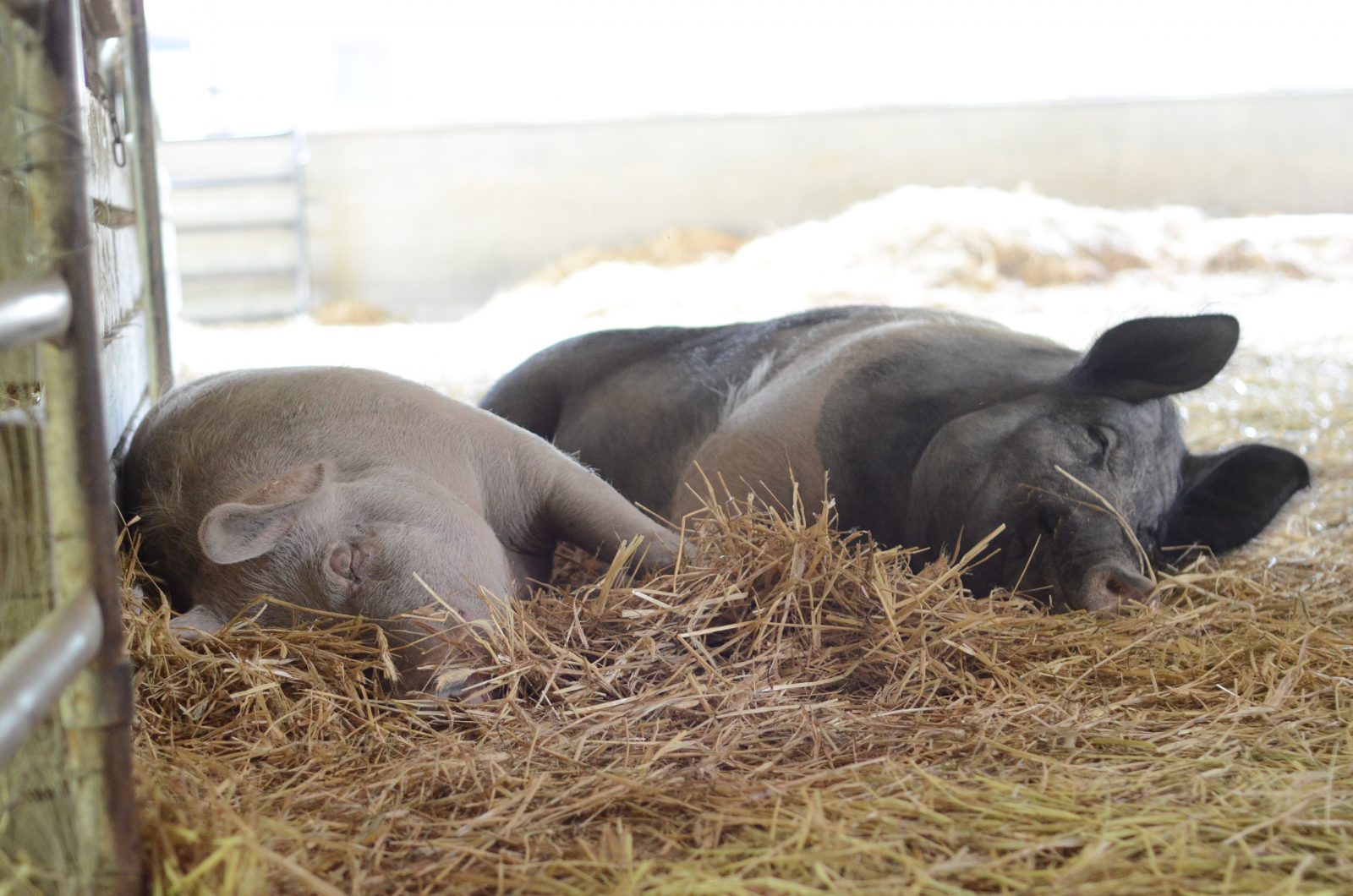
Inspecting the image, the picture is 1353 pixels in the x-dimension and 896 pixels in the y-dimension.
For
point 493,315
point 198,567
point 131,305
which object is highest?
point 131,305

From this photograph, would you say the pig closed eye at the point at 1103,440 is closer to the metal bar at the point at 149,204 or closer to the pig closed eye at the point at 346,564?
the pig closed eye at the point at 346,564

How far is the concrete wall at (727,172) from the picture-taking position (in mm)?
12883

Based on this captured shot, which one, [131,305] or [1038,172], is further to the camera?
[1038,172]

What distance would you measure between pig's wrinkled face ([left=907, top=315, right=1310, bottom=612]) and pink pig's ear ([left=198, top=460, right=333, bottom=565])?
5.10ft

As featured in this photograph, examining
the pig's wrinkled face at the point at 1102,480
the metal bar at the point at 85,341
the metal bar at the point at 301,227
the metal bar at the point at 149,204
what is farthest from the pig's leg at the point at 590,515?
the metal bar at the point at 301,227

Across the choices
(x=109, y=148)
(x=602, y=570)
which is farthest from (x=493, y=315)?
(x=602, y=570)

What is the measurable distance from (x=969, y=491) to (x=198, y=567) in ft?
6.37

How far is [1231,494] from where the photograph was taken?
351 centimetres

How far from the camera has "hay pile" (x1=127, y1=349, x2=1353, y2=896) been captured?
178cm

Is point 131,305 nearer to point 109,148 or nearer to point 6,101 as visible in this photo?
point 109,148

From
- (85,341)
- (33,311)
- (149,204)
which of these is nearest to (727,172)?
(149,204)

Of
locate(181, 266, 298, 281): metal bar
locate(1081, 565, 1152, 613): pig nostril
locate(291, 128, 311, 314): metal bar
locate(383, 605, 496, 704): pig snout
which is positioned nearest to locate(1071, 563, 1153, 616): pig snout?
locate(1081, 565, 1152, 613): pig nostril

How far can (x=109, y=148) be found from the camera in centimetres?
419

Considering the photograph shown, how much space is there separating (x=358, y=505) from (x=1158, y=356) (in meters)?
2.11
